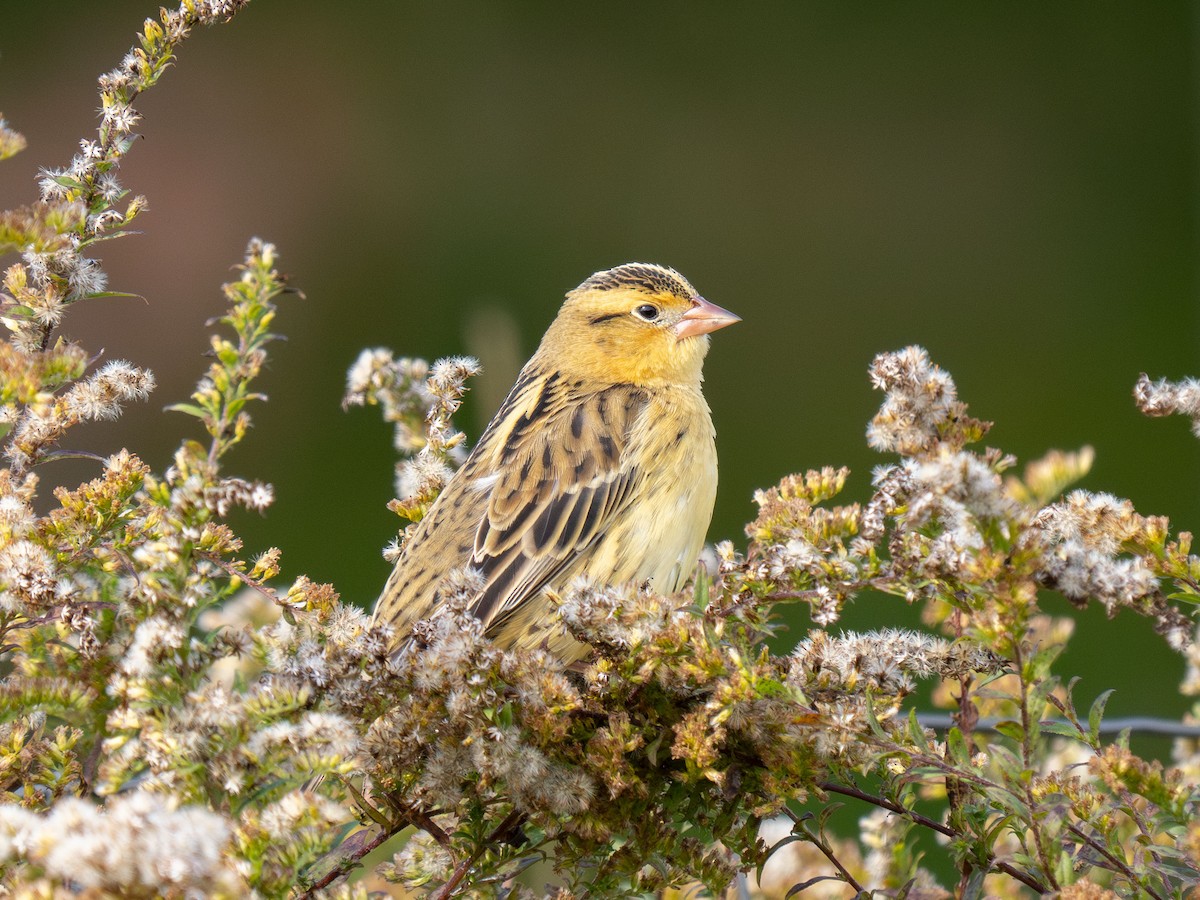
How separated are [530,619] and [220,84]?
465 centimetres

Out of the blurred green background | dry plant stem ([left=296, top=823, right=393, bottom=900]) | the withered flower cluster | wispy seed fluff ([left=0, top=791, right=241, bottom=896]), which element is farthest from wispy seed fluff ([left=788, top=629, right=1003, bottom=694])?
the blurred green background

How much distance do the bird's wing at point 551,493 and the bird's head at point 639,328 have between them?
0.68 feet

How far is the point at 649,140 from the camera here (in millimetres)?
6574

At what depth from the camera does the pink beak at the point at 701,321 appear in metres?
3.09

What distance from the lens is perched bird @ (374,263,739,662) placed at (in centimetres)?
236

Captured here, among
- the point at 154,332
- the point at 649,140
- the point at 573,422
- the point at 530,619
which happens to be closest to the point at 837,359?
the point at 649,140

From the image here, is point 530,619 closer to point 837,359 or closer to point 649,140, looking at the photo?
point 837,359

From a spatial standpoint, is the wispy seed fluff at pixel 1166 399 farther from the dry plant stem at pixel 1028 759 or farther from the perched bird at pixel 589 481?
the perched bird at pixel 589 481

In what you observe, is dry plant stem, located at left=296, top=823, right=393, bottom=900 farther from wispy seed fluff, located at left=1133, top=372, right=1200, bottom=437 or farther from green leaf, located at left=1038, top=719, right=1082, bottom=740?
wispy seed fluff, located at left=1133, top=372, right=1200, bottom=437

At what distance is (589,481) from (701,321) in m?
0.66

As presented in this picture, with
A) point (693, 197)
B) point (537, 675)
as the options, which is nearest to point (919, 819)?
point (537, 675)

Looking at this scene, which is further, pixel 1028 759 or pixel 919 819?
pixel 919 819

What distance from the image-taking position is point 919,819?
1.33m

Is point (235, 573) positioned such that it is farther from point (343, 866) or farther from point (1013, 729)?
point (1013, 729)
